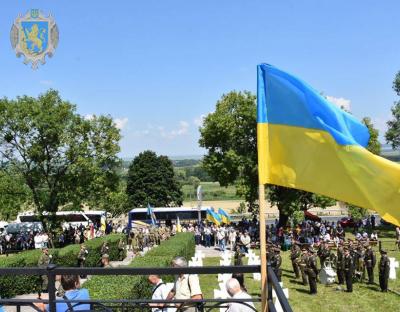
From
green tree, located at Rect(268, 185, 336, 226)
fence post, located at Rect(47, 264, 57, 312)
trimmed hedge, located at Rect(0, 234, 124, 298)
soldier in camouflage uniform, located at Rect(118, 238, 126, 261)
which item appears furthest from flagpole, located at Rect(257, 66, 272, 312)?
green tree, located at Rect(268, 185, 336, 226)

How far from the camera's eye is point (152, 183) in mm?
73562

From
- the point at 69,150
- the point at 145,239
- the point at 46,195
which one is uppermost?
the point at 69,150

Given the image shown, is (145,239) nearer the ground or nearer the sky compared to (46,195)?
nearer the ground

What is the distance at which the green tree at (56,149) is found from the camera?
3259 centimetres

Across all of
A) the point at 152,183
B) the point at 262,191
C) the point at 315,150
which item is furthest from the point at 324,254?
the point at 152,183

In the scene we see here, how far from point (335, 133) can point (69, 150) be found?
1204 inches

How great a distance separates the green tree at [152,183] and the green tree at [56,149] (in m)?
36.8

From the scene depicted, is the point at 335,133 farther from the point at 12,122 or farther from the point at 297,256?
the point at 12,122

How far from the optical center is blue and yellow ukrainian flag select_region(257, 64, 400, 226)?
4.45m

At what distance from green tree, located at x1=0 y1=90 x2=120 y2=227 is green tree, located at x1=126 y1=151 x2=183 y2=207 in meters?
36.8

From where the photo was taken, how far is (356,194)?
4.55m

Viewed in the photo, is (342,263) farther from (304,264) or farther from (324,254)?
(324,254)

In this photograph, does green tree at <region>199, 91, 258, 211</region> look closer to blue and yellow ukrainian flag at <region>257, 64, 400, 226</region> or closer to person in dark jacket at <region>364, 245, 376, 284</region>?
person in dark jacket at <region>364, 245, 376, 284</region>

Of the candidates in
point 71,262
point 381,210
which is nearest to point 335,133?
point 381,210
